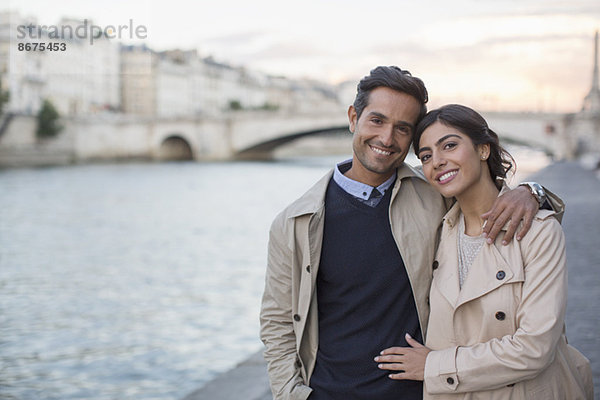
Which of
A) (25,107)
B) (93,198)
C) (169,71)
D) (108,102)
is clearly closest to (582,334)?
(93,198)

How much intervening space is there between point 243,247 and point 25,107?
3842 cm

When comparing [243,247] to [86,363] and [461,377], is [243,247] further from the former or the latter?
[461,377]

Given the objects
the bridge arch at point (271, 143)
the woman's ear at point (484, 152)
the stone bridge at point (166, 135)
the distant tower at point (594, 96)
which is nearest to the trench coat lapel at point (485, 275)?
the woman's ear at point (484, 152)

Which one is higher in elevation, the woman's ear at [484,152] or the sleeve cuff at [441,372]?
the woman's ear at [484,152]

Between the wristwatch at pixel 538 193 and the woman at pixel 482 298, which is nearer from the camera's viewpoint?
the woman at pixel 482 298

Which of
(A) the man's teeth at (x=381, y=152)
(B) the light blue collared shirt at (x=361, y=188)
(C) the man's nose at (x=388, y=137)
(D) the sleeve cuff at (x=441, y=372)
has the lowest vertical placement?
(D) the sleeve cuff at (x=441, y=372)

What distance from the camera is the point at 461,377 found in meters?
1.46

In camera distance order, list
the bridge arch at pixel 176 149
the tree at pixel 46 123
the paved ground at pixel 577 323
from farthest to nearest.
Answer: the bridge arch at pixel 176 149 < the tree at pixel 46 123 < the paved ground at pixel 577 323

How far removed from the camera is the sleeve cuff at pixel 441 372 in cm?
148

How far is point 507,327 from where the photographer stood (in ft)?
4.73

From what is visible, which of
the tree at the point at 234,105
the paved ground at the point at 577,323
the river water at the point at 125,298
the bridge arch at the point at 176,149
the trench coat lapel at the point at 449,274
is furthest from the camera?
the tree at the point at 234,105

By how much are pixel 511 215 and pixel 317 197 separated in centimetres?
45

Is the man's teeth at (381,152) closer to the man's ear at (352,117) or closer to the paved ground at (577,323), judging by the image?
the man's ear at (352,117)

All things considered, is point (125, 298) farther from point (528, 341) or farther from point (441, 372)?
point (528, 341)
